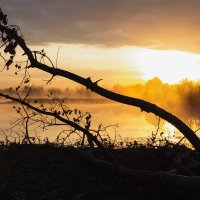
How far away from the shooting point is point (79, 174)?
34.5 feet

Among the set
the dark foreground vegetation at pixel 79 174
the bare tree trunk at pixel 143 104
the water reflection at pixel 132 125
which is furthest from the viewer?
the water reflection at pixel 132 125

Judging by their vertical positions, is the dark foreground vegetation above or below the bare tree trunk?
below

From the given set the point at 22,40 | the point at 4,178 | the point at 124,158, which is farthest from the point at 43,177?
the point at 22,40

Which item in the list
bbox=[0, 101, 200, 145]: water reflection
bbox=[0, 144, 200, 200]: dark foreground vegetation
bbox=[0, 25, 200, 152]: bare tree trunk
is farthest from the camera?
bbox=[0, 101, 200, 145]: water reflection

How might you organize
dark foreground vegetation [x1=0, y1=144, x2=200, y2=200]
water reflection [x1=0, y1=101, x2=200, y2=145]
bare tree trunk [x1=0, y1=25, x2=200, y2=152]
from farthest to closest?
water reflection [x1=0, y1=101, x2=200, y2=145] < bare tree trunk [x1=0, y1=25, x2=200, y2=152] < dark foreground vegetation [x1=0, y1=144, x2=200, y2=200]

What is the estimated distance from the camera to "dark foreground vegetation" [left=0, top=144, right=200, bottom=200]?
912cm

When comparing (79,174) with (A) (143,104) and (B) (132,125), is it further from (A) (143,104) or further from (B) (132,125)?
(B) (132,125)

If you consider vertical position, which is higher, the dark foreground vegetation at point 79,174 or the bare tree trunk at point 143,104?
the bare tree trunk at point 143,104

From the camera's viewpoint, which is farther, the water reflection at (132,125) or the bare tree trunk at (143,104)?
the water reflection at (132,125)

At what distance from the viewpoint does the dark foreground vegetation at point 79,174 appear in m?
9.12

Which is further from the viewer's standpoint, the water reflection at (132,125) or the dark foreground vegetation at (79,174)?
the water reflection at (132,125)

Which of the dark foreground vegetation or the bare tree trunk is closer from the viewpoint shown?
the dark foreground vegetation

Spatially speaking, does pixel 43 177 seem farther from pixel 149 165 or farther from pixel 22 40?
pixel 22 40

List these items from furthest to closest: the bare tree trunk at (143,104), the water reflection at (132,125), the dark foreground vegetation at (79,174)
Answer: the water reflection at (132,125) < the bare tree trunk at (143,104) < the dark foreground vegetation at (79,174)
